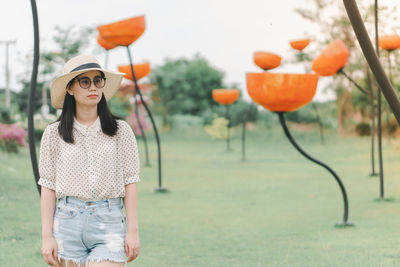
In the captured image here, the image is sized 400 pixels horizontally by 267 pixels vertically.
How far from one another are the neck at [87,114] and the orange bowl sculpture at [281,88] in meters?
1.39

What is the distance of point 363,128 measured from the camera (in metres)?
11.2

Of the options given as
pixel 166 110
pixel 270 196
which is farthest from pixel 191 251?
pixel 166 110

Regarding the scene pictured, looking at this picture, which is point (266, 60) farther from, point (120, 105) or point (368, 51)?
point (120, 105)

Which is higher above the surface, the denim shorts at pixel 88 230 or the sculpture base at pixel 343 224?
the denim shorts at pixel 88 230

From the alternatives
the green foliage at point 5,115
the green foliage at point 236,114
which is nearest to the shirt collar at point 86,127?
the green foliage at point 5,115

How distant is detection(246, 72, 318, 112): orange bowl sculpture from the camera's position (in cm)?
304

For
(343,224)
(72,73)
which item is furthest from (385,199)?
(72,73)

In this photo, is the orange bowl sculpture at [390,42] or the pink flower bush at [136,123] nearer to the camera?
the orange bowl sculpture at [390,42]

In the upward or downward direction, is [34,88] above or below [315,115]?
above

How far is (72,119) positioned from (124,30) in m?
2.67

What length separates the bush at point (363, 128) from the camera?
11109 mm

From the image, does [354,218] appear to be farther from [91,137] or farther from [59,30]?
[59,30]

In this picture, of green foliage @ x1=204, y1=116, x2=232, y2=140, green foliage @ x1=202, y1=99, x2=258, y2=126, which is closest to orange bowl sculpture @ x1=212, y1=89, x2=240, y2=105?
green foliage @ x1=204, y1=116, x2=232, y2=140

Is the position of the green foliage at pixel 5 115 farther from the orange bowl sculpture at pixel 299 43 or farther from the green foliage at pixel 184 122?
the orange bowl sculpture at pixel 299 43
